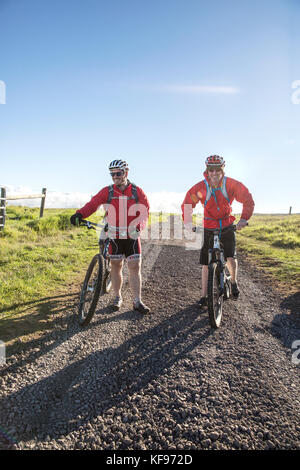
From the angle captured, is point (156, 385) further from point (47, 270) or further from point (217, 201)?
point (47, 270)

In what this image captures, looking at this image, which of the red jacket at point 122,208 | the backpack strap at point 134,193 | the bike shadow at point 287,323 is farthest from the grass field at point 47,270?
the backpack strap at point 134,193

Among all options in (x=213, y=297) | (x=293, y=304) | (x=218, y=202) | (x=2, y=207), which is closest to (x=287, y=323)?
(x=293, y=304)

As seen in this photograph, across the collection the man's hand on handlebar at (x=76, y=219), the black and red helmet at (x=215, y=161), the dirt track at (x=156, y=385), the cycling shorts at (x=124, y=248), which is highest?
the black and red helmet at (x=215, y=161)

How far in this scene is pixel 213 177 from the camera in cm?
478

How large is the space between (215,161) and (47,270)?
16.2 ft

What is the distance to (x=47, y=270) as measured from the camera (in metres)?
7.24

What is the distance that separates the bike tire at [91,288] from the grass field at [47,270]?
0.54m

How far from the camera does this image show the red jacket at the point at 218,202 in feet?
15.8

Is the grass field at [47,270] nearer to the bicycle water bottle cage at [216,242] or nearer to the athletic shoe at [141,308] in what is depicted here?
the athletic shoe at [141,308]

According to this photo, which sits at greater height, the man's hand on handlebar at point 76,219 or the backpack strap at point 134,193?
the backpack strap at point 134,193

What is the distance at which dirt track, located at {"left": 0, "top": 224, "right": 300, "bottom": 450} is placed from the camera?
7.92 ft

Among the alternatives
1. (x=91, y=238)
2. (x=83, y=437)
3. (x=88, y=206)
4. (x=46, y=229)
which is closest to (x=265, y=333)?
(x=83, y=437)
